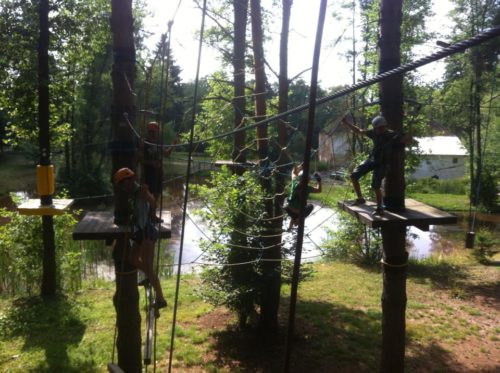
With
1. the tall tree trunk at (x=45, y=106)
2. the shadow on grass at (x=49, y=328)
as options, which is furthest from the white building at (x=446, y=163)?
the shadow on grass at (x=49, y=328)

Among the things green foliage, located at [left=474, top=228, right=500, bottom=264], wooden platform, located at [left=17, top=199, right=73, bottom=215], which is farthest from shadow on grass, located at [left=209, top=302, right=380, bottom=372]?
green foliage, located at [left=474, top=228, right=500, bottom=264]

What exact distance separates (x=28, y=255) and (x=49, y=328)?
2289mm

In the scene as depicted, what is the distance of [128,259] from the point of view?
4.19m

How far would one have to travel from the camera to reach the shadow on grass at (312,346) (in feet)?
19.9

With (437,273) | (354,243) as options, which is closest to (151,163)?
(354,243)

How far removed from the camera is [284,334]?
680 centimetres

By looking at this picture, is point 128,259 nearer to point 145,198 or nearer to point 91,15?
point 145,198

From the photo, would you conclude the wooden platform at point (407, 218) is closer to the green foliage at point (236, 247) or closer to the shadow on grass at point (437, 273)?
the green foliage at point (236, 247)

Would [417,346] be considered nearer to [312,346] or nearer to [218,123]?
[312,346]

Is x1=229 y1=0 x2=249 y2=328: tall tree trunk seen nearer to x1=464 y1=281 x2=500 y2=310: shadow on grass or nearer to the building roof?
x1=464 y1=281 x2=500 y2=310: shadow on grass

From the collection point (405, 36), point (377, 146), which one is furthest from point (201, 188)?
point (405, 36)

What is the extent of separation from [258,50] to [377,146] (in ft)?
11.3

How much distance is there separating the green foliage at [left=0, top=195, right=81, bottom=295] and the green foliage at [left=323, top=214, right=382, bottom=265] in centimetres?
694

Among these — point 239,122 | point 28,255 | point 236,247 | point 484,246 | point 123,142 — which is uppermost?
point 239,122
